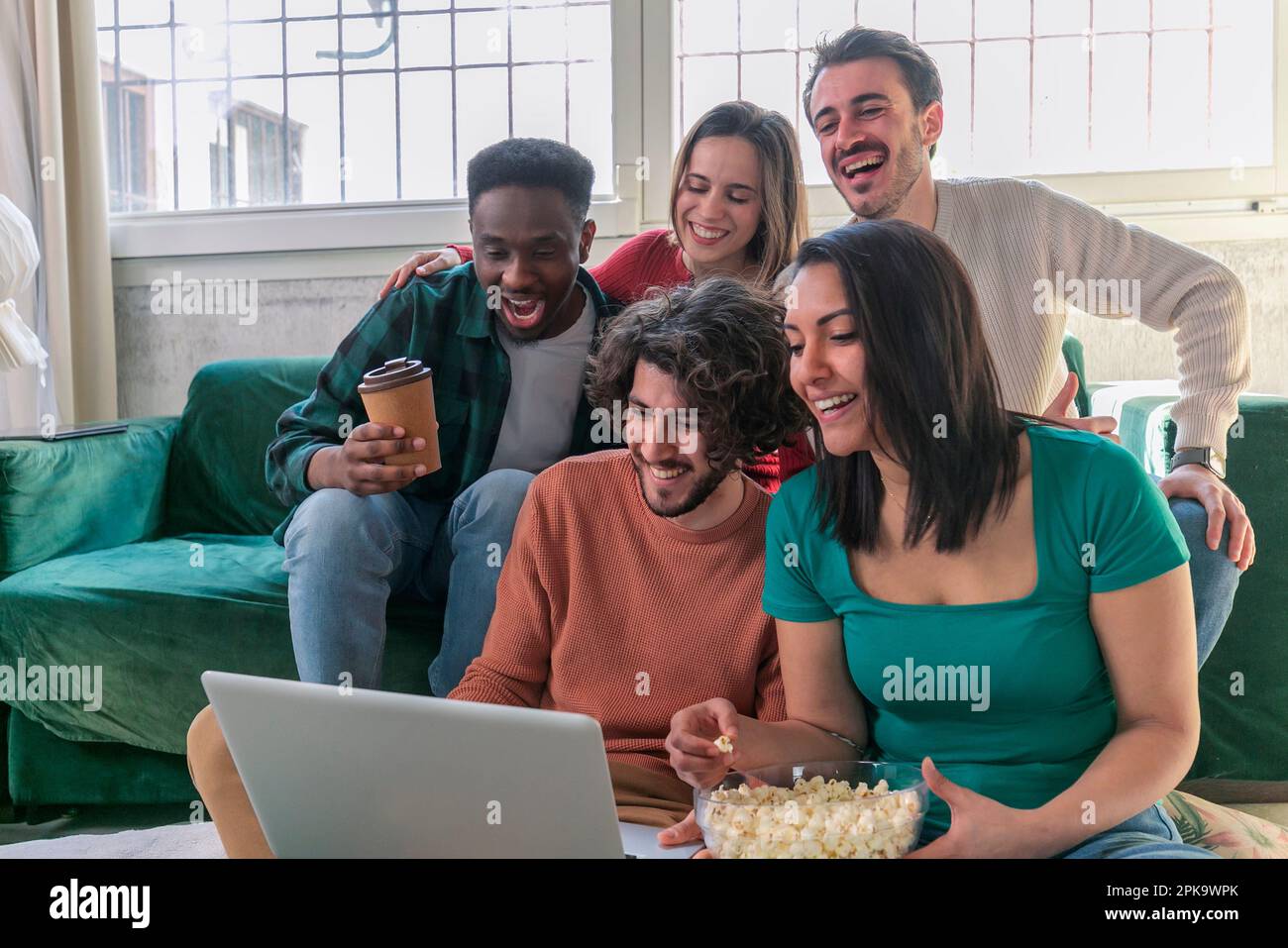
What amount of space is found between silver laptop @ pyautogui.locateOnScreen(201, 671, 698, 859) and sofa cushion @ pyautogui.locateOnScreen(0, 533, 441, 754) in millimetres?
1149

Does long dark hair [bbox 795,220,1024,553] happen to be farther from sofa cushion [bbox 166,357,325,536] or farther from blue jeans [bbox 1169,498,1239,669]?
sofa cushion [bbox 166,357,325,536]

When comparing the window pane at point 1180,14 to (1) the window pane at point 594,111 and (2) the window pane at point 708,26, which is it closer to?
(2) the window pane at point 708,26

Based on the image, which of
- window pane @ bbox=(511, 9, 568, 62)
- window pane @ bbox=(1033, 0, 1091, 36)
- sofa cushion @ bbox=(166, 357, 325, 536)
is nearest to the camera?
sofa cushion @ bbox=(166, 357, 325, 536)

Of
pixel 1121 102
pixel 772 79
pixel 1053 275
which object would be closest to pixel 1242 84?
pixel 1121 102

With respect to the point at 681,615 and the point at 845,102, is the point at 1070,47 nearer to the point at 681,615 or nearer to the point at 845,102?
the point at 845,102

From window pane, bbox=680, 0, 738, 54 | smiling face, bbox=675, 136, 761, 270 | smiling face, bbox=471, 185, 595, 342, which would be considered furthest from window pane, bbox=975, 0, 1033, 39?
smiling face, bbox=471, 185, 595, 342

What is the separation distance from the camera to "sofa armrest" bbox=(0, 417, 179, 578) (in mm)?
2166

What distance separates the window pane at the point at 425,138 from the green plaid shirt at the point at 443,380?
144cm

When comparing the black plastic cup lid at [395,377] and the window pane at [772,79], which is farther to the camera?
the window pane at [772,79]

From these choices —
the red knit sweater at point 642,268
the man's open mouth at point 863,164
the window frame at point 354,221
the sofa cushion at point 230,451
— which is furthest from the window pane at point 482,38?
the man's open mouth at point 863,164

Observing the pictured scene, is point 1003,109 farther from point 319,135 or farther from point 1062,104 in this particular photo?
point 319,135

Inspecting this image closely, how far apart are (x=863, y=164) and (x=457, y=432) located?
2.58ft

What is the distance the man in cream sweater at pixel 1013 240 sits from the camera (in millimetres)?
1811
